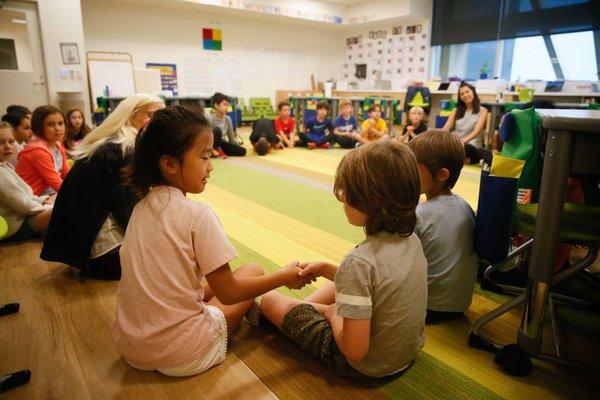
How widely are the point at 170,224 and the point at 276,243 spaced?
1.36m

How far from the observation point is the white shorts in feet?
3.93

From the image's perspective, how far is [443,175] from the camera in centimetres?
146

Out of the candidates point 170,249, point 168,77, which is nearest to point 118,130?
point 170,249

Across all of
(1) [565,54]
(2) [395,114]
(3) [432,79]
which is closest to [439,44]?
(3) [432,79]

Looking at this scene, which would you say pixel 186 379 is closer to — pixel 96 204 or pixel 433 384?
pixel 433 384

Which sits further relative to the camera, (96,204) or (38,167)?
(38,167)

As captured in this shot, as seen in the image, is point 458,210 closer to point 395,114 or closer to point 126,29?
point 395,114

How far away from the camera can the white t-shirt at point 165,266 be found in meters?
1.06

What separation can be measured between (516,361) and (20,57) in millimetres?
7351

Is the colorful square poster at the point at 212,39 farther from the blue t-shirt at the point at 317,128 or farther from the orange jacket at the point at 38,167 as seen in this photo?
the orange jacket at the point at 38,167

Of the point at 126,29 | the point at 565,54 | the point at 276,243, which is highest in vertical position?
the point at 126,29

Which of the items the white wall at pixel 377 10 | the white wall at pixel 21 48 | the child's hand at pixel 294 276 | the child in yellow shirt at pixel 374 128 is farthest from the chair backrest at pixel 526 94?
the white wall at pixel 21 48

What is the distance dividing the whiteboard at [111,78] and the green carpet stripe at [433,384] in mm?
7355

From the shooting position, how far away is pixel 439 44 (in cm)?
904
